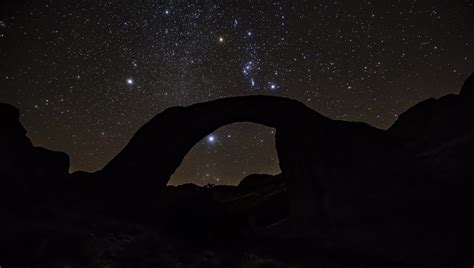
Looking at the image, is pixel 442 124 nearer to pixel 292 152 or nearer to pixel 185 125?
pixel 292 152

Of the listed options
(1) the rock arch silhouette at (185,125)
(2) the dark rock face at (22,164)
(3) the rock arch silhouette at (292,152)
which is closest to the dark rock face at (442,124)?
(3) the rock arch silhouette at (292,152)

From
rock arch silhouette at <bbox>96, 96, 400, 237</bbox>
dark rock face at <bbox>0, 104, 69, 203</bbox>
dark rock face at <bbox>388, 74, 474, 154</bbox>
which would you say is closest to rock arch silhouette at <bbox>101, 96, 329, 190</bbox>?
rock arch silhouette at <bbox>96, 96, 400, 237</bbox>

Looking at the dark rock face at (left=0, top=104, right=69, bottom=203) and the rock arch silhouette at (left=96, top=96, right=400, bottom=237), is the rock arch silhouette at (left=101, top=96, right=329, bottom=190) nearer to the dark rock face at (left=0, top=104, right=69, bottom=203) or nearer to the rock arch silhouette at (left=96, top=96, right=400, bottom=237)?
the rock arch silhouette at (left=96, top=96, right=400, bottom=237)

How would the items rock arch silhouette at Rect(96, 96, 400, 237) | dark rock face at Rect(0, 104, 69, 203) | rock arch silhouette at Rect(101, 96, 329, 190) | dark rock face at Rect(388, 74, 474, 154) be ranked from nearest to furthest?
dark rock face at Rect(0, 104, 69, 203) → rock arch silhouette at Rect(96, 96, 400, 237) → rock arch silhouette at Rect(101, 96, 329, 190) → dark rock face at Rect(388, 74, 474, 154)

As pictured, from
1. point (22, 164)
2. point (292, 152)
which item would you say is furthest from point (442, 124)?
point (22, 164)

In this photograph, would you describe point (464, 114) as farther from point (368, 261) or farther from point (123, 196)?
point (123, 196)

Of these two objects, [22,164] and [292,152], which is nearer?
[22,164]

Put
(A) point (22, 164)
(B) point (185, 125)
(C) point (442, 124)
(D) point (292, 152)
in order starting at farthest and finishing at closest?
(C) point (442, 124) < (B) point (185, 125) < (D) point (292, 152) < (A) point (22, 164)

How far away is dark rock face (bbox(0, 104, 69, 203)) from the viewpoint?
10242mm

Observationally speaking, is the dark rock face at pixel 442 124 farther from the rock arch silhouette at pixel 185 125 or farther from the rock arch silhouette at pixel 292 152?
the rock arch silhouette at pixel 185 125

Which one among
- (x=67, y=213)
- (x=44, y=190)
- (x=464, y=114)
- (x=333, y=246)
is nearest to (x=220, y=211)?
(x=333, y=246)

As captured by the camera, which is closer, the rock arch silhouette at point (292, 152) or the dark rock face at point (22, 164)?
the dark rock face at point (22, 164)

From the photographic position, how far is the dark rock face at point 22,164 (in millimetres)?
10242

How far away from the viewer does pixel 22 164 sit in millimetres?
11477
